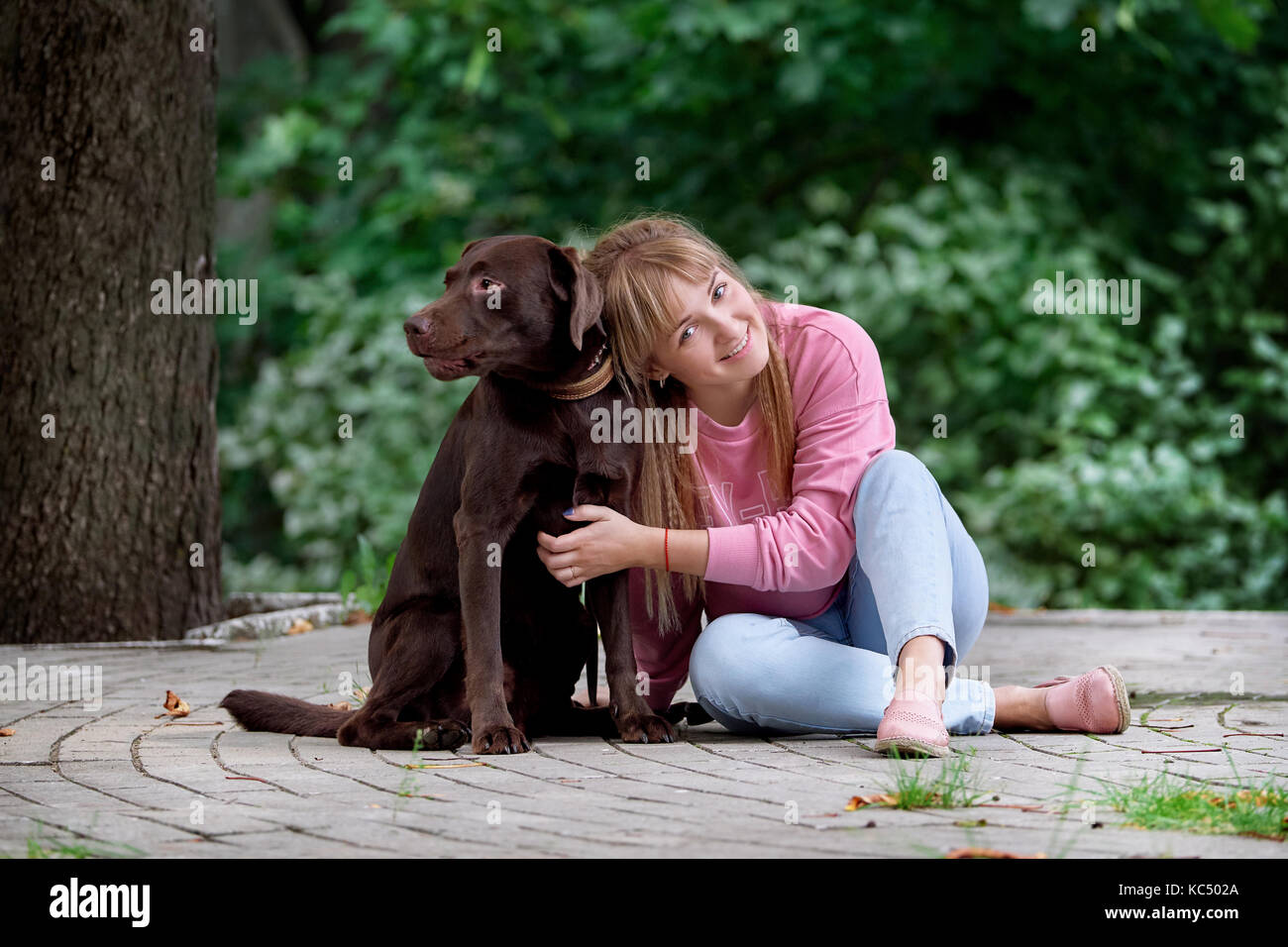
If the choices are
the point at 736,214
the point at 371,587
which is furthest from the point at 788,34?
the point at 371,587

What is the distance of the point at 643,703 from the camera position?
10.5 feet

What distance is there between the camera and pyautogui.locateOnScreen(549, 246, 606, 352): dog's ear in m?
2.89

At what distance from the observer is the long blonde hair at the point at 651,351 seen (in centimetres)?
304

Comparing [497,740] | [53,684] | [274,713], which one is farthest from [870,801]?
[53,684]

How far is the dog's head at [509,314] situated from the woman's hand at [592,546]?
0.34 meters

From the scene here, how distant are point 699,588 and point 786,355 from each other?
24.1 inches

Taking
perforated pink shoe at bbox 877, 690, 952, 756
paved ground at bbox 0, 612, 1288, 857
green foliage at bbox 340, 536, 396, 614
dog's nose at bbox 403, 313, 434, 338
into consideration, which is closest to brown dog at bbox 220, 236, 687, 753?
dog's nose at bbox 403, 313, 434, 338

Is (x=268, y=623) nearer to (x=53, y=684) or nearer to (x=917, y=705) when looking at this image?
(x=53, y=684)

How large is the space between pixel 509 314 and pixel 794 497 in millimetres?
794

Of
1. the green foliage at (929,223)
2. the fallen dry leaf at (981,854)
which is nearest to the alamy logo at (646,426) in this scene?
the fallen dry leaf at (981,854)

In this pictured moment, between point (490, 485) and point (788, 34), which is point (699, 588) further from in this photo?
point (788, 34)

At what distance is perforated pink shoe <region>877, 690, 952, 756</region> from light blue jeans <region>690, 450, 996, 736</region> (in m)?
0.13
